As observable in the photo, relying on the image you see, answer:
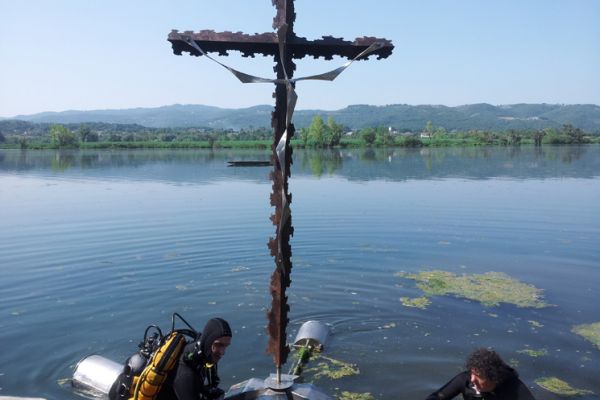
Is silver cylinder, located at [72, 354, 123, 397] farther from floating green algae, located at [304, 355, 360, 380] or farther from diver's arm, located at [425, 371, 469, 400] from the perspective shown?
diver's arm, located at [425, 371, 469, 400]

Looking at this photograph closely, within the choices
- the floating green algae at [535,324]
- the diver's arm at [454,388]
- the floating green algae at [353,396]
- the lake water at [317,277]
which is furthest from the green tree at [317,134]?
the diver's arm at [454,388]

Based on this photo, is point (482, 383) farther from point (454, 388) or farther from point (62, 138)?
point (62, 138)

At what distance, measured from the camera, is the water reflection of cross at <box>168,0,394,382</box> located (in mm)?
5109

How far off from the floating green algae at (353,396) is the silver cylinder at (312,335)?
57.6 inches

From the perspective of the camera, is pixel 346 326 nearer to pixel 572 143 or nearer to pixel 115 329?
pixel 115 329

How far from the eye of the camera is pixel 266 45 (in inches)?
208

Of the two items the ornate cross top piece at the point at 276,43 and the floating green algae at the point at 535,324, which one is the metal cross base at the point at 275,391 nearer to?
the ornate cross top piece at the point at 276,43

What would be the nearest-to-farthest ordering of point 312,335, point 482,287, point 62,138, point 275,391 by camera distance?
point 275,391 < point 312,335 < point 482,287 < point 62,138

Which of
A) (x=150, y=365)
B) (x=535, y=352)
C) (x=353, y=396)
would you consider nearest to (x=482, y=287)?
(x=535, y=352)

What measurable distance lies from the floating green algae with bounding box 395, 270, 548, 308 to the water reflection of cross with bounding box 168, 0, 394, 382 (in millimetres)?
7950

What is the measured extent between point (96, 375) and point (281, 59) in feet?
18.1

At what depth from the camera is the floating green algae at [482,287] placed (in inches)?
476

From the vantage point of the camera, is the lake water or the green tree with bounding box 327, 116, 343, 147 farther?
the green tree with bounding box 327, 116, 343, 147

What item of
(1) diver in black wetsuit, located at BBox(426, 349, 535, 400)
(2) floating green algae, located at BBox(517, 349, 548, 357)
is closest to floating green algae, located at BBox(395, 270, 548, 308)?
(2) floating green algae, located at BBox(517, 349, 548, 357)
